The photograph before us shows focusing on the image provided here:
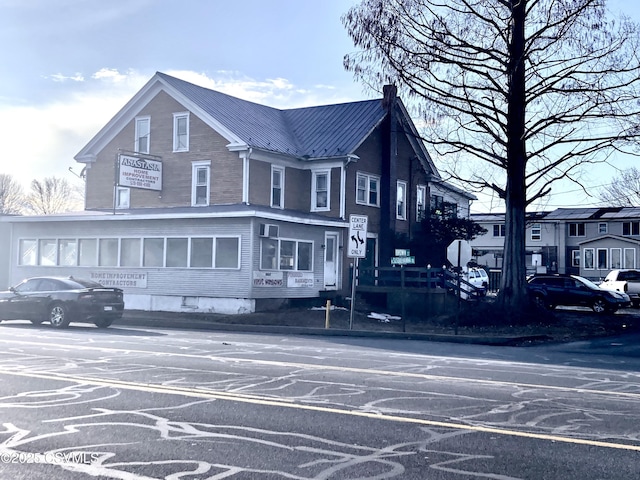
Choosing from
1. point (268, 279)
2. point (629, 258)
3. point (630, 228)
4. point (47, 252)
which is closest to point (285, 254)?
point (268, 279)

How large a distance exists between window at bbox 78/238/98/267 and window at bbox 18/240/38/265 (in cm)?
288

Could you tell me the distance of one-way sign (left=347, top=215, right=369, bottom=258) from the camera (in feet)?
69.7

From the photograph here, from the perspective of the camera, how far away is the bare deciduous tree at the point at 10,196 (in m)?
97.4

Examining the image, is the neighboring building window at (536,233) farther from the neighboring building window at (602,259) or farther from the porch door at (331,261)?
the porch door at (331,261)

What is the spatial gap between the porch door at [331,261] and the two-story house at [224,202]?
5 cm

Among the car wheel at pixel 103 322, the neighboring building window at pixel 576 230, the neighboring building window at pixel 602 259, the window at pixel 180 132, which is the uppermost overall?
the window at pixel 180 132

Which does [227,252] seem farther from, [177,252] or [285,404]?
[285,404]

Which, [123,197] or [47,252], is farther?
[123,197]

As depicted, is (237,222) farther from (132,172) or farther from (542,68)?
(542,68)

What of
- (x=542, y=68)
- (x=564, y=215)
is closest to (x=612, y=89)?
(x=542, y=68)

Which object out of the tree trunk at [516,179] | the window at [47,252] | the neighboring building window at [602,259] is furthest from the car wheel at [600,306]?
the neighboring building window at [602,259]

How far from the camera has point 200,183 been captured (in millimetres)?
32969

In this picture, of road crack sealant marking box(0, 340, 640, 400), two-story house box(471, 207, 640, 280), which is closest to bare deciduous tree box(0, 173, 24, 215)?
two-story house box(471, 207, 640, 280)

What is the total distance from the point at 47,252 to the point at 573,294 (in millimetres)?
24125
